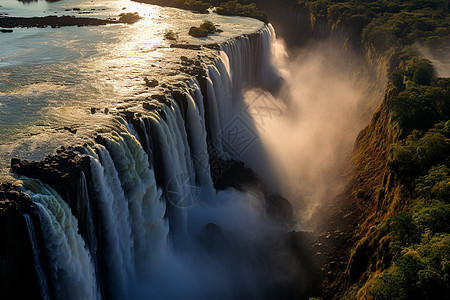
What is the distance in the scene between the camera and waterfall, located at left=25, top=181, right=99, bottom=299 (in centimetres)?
1343

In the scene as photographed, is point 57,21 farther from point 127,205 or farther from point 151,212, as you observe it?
point 127,205

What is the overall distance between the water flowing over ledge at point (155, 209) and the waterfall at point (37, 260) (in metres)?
0.04

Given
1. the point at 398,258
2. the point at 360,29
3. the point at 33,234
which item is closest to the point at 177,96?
the point at 33,234

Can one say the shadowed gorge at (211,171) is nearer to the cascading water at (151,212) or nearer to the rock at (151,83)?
the cascading water at (151,212)

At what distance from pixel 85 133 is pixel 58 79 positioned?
980 cm

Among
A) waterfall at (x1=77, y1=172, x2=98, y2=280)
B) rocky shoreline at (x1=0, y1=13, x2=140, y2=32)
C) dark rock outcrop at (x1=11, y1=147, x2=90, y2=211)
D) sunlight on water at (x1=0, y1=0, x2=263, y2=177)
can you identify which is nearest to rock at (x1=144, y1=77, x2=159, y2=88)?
sunlight on water at (x1=0, y1=0, x2=263, y2=177)

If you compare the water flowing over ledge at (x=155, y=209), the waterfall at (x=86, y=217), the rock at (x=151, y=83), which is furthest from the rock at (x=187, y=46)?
the waterfall at (x=86, y=217)

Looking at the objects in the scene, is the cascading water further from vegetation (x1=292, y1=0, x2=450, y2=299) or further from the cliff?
vegetation (x1=292, y1=0, x2=450, y2=299)

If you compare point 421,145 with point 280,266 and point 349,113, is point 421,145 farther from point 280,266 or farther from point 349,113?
point 349,113

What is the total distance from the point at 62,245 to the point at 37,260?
0.93 meters

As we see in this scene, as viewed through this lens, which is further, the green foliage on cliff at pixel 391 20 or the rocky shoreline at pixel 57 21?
the rocky shoreline at pixel 57 21

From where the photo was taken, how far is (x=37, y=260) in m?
13.1

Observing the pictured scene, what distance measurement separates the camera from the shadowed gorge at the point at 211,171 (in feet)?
48.4

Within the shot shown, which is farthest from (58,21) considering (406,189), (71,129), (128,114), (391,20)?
(406,189)
